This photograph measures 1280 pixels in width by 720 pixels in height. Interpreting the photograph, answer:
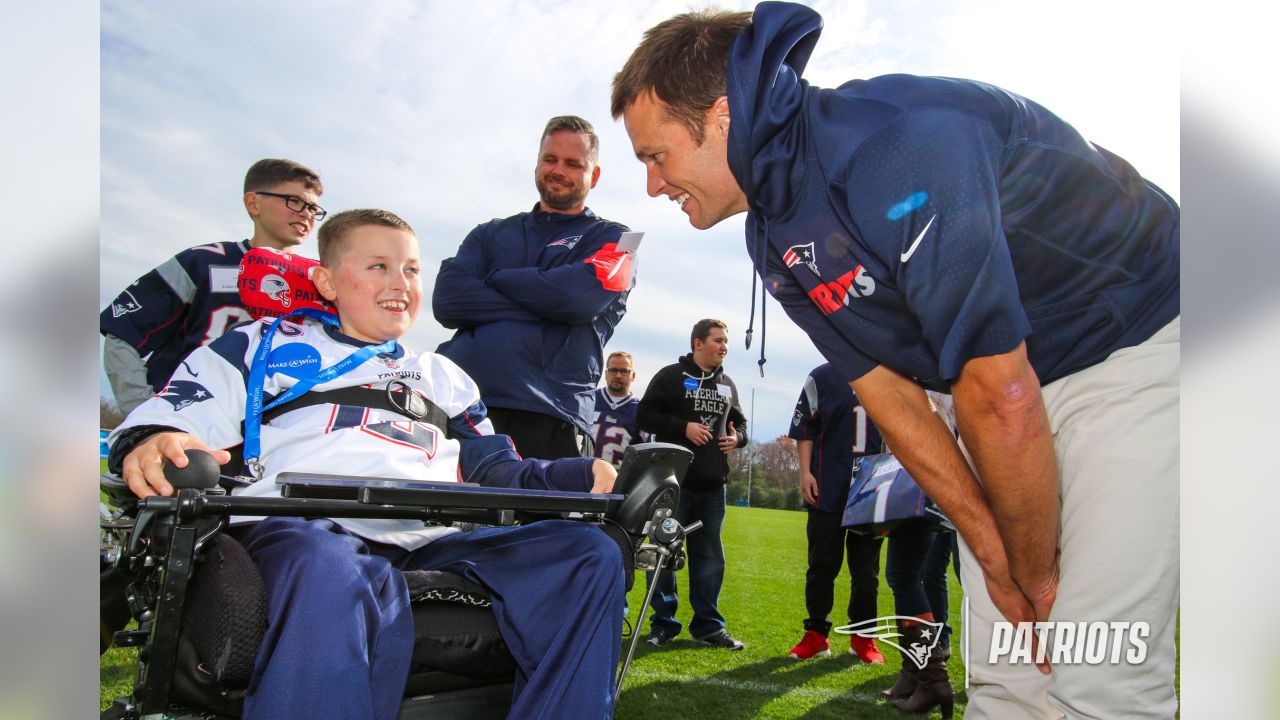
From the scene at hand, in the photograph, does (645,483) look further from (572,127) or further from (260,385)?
(572,127)

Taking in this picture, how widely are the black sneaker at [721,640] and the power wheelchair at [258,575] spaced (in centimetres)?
262

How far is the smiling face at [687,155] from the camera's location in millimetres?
1501

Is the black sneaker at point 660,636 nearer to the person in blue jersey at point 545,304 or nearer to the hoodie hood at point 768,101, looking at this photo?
the person in blue jersey at point 545,304

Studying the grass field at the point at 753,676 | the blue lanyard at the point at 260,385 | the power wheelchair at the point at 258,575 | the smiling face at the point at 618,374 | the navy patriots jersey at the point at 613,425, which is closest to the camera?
the power wheelchair at the point at 258,575

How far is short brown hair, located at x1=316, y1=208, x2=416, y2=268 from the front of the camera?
1951mm

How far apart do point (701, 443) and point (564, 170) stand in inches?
82.8

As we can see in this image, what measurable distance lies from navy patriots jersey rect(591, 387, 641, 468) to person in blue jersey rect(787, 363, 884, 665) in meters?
1.84

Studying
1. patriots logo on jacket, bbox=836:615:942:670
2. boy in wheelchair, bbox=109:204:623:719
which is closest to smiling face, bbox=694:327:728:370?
patriots logo on jacket, bbox=836:615:942:670

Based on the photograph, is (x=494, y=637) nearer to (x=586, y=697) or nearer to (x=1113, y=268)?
(x=586, y=697)

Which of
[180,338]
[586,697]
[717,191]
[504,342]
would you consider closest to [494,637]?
[586,697]

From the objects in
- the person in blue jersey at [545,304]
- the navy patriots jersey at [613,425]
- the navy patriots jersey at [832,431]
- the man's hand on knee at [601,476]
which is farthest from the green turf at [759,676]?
the man's hand on knee at [601,476]
